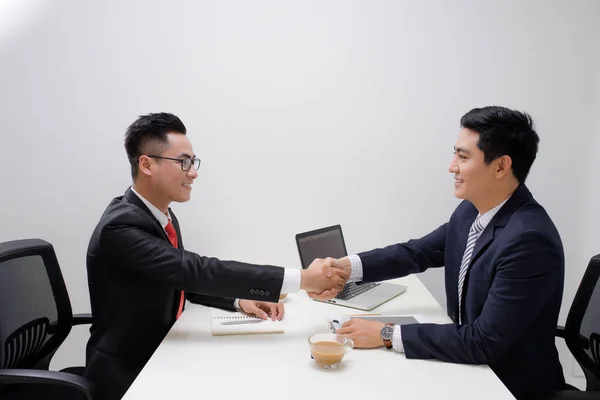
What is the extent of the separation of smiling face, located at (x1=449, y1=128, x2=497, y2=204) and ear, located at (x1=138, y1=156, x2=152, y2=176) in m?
1.13

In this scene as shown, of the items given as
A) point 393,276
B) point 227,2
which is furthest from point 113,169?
point 393,276

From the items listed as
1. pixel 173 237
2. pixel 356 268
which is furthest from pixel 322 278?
pixel 173 237

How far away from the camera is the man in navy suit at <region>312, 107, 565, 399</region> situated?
1505 mm

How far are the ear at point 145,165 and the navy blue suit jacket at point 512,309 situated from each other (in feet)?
3.55

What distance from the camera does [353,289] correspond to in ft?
7.59

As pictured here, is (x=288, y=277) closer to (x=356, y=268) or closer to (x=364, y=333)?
(x=364, y=333)

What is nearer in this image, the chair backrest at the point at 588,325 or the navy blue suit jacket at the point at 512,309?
the navy blue suit jacket at the point at 512,309

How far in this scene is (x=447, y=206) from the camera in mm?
2758

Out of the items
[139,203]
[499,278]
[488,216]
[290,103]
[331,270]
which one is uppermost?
[290,103]

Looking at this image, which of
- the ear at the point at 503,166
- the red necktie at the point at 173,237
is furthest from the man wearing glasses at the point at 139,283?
the ear at the point at 503,166

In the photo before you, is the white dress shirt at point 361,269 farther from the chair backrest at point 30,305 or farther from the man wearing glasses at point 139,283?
the chair backrest at point 30,305

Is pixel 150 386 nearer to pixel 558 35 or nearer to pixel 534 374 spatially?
pixel 534 374

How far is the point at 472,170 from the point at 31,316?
1.64 metres

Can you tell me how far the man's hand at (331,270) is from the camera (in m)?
2.04
